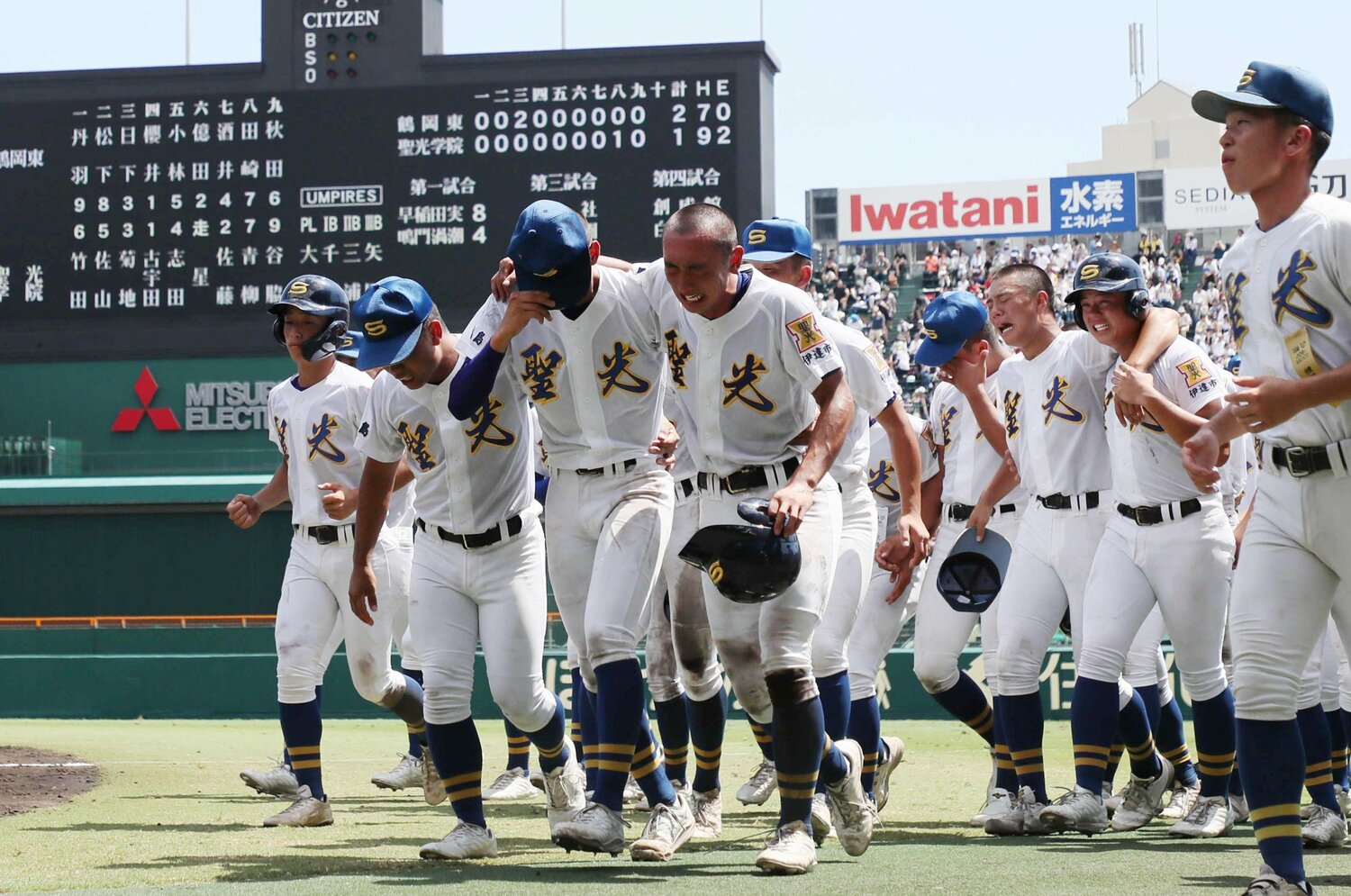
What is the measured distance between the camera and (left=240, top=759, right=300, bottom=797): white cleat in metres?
8.78

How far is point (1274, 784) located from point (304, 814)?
4228 mm

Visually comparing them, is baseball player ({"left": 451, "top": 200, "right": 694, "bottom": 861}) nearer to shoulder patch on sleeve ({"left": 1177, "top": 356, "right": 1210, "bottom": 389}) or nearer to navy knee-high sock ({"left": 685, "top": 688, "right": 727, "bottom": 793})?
navy knee-high sock ({"left": 685, "top": 688, "right": 727, "bottom": 793})

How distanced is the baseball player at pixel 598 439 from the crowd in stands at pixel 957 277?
84.2 ft

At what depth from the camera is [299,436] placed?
7.92m

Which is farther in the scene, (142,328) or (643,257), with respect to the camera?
(142,328)

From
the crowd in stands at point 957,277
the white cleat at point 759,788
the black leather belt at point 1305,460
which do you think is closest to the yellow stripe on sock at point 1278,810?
the black leather belt at point 1305,460

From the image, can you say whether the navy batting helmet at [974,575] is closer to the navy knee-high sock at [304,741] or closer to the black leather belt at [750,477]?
the black leather belt at [750,477]

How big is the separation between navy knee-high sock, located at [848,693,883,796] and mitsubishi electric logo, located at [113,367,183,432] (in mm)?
19983

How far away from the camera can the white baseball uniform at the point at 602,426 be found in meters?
5.80

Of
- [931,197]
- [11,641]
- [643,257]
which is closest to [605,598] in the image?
[11,641]

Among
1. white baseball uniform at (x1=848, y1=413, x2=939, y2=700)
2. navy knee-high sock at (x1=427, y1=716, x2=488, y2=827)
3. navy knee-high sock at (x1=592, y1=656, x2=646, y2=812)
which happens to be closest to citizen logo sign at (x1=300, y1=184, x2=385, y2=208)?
white baseball uniform at (x1=848, y1=413, x2=939, y2=700)

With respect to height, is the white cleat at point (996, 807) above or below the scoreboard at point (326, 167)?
below

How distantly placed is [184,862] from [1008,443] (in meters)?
3.71

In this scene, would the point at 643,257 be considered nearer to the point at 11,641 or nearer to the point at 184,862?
the point at 11,641
